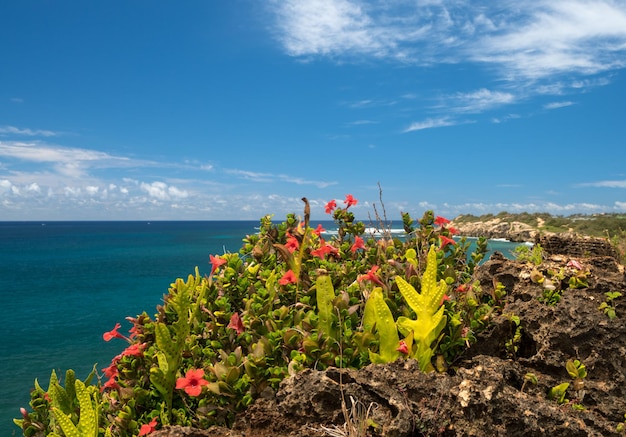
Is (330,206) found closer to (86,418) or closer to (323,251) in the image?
(323,251)

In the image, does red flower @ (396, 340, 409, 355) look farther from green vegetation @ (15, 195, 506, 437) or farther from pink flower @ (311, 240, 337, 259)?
pink flower @ (311, 240, 337, 259)

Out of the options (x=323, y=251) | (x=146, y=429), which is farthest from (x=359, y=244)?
(x=146, y=429)

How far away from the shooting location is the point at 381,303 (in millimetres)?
2496

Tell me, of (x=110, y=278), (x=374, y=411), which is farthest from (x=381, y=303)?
(x=110, y=278)

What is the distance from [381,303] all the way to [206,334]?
3.98 ft

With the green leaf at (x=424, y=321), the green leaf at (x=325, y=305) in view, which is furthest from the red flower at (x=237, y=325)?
the green leaf at (x=424, y=321)

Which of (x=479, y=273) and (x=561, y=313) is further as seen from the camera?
(x=479, y=273)

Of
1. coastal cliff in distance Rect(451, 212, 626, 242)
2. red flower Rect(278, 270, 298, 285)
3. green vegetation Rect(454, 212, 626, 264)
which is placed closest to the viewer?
red flower Rect(278, 270, 298, 285)

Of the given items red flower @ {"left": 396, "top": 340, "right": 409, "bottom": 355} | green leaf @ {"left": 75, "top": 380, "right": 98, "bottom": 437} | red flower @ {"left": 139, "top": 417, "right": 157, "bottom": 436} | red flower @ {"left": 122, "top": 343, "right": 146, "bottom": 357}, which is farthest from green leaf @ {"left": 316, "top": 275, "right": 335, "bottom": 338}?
green leaf @ {"left": 75, "top": 380, "right": 98, "bottom": 437}

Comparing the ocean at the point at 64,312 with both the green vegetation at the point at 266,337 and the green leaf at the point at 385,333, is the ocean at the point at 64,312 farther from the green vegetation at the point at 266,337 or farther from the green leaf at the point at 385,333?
the green leaf at the point at 385,333

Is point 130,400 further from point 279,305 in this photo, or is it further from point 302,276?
point 302,276

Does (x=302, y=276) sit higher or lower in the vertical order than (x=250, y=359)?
higher

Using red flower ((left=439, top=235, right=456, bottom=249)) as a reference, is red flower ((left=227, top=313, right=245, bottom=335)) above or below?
below

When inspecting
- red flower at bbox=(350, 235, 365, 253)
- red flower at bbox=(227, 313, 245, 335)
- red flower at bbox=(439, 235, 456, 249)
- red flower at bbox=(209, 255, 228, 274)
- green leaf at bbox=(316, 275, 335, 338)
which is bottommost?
red flower at bbox=(227, 313, 245, 335)
